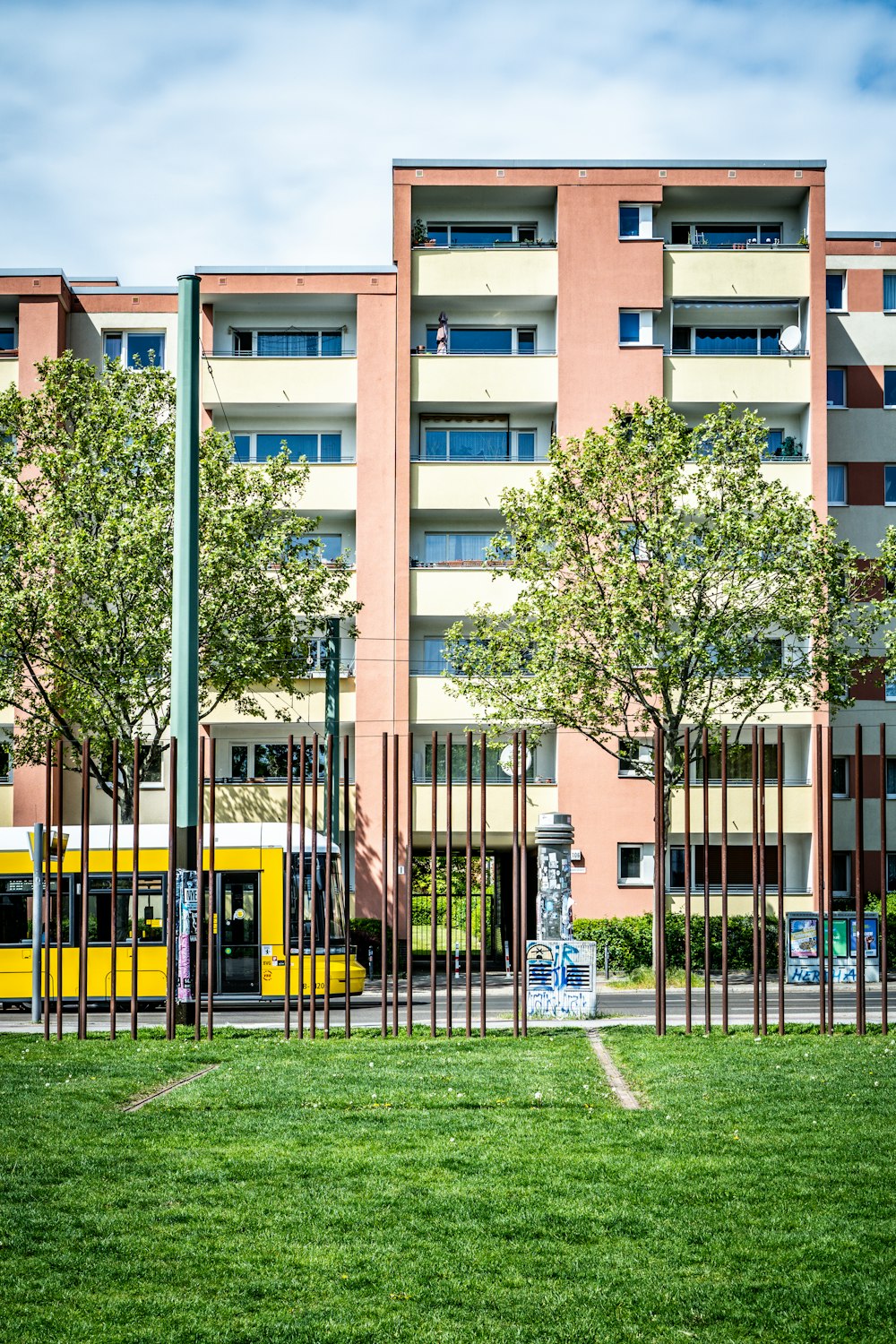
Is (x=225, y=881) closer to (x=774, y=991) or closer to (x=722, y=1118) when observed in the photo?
(x=774, y=991)

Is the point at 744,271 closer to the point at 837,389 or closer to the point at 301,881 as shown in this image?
the point at 837,389

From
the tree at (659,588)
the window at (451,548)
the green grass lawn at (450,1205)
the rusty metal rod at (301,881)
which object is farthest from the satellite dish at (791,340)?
the green grass lawn at (450,1205)

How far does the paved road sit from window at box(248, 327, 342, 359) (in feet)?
65.6

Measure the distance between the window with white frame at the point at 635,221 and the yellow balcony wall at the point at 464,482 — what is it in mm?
7153

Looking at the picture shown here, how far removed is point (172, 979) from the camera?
1467 cm

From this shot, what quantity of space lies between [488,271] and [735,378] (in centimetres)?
747

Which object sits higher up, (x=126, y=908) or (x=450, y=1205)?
(x=126, y=908)

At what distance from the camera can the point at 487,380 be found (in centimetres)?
4222

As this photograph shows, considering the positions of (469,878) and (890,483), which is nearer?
(469,878)

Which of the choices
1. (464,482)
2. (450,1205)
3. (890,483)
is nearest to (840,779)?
(890,483)

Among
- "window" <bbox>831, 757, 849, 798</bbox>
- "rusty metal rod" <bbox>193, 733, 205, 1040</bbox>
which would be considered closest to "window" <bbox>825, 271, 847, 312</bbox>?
"window" <bbox>831, 757, 849, 798</bbox>

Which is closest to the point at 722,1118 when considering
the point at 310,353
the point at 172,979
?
the point at 172,979

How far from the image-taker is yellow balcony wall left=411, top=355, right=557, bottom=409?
42156 mm

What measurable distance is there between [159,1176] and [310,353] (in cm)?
3728
